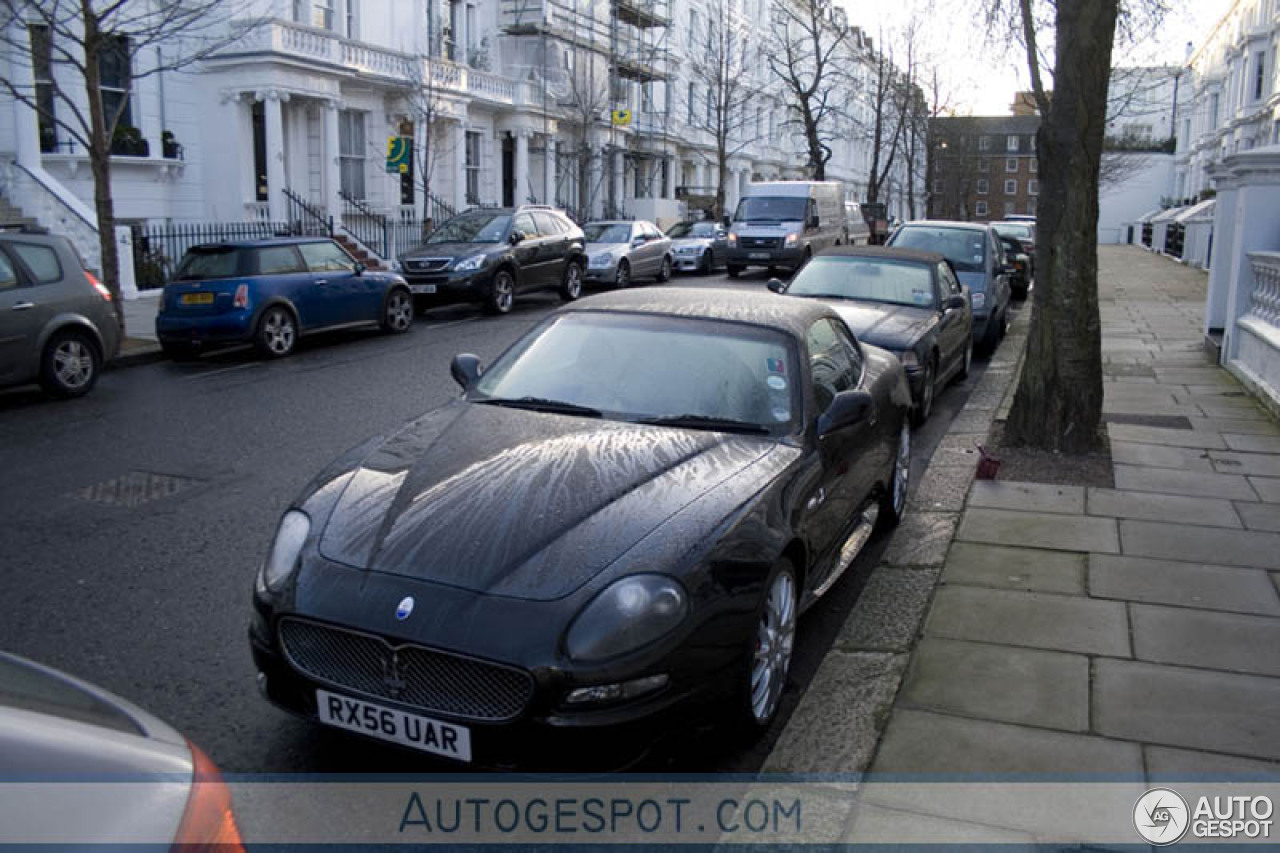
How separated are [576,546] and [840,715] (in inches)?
Answer: 50.5

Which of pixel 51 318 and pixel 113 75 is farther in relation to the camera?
pixel 113 75

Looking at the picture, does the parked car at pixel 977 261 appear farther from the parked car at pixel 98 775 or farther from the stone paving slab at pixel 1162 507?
the parked car at pixel 98 775

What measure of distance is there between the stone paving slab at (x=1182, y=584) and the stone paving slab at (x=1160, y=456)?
239 centimetres

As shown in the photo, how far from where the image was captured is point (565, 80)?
121 feet

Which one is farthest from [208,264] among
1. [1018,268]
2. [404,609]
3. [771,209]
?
[771,209]

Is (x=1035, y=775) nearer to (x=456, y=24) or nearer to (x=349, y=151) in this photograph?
(x=349, y=151)

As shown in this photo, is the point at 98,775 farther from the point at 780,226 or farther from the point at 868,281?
the point at 780,226

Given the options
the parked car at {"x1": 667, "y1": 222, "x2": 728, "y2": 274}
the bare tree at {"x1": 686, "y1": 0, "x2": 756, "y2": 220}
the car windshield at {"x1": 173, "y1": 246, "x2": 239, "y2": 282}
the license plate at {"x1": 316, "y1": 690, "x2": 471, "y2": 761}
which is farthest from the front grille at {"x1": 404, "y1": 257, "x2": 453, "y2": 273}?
the bare tree at {"x1": 686, "y1": 0, "x2": 756, "y2": 220}

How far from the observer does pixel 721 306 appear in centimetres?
552

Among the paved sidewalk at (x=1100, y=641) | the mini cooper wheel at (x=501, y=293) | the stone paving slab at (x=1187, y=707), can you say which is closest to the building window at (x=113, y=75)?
the mini cooper wheel at (x=501, y=293)

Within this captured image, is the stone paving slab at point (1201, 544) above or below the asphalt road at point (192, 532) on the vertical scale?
above

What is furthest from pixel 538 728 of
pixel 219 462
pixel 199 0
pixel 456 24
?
pixel 456 24

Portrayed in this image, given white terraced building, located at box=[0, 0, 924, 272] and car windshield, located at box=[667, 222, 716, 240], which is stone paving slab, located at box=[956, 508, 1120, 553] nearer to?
white terraced building, located at box=[0, 0, 924, 272]

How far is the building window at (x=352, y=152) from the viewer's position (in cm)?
2753
